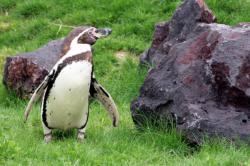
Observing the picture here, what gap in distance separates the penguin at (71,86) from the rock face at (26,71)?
2.67 meters

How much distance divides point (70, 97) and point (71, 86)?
129 mm

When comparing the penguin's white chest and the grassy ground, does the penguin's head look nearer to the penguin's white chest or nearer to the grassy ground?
the penguin's white chest

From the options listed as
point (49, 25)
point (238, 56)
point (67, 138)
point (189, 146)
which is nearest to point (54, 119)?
point (67, 138)

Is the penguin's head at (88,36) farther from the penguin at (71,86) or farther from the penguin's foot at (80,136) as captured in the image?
the penguin's foot at (80,136)

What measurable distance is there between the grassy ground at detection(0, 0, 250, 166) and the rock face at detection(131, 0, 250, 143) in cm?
21

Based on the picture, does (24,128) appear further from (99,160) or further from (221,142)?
(221,142)

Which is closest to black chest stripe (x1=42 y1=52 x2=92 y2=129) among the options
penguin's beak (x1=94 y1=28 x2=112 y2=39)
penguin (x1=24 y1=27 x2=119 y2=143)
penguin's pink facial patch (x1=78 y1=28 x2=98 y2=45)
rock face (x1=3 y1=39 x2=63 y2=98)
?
penguin (x1=24 y1=27 x2=119 y2=143)

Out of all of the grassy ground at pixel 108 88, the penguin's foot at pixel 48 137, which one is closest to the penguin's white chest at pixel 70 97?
the penguin's foot at pixel 48 137

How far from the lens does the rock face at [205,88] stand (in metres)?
6.35

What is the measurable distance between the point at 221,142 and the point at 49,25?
7.33 meters

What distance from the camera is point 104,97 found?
688 centimetres

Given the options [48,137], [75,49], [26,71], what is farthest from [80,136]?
[26,71]

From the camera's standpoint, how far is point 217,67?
6512 millimetres

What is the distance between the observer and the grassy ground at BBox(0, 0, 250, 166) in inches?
227
